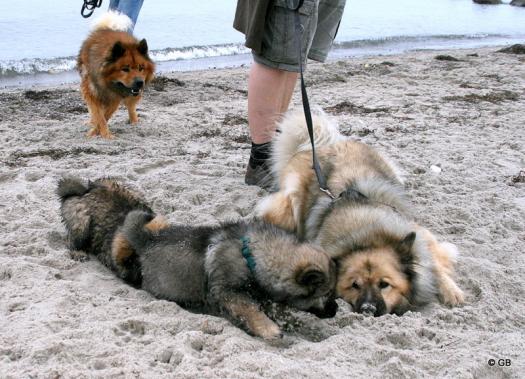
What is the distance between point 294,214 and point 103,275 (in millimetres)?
1293

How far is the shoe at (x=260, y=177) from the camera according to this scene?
4.49 m

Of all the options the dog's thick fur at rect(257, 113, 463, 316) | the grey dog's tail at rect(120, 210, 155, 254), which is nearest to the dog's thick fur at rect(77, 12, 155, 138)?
the dog's thick fur at rect(257, 113, 463, 316)

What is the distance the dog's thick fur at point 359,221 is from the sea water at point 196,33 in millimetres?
4477

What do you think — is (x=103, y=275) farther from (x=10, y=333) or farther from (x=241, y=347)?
(x=241, y=347)

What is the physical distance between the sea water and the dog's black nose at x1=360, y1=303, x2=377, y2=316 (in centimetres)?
594

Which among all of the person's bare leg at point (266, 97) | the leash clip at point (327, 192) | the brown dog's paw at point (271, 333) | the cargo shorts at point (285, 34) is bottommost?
the brown dog's paw at point (271, 333)

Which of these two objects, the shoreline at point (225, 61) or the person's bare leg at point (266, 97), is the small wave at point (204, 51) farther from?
the person's bare leg at point (266, 97)

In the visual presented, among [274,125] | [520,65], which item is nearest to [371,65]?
[520,65]

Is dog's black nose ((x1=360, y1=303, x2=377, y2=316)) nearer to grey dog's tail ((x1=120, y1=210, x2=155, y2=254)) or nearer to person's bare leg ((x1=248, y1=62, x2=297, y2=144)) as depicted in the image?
grey dog's tail ((x1=120, y1=210, x2=155, y2=254))

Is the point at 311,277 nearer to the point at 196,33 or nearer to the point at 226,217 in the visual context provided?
the point at 226,217

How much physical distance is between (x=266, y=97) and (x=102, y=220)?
1.55m

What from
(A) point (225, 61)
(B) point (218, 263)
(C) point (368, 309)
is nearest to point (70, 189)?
(B) point (218, 263)

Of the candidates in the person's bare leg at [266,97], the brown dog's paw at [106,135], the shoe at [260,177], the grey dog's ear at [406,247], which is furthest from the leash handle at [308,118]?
the brown dog's paw at [106,135]

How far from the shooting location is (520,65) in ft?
32.0
